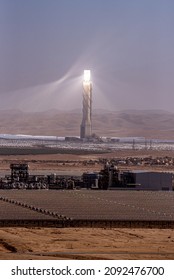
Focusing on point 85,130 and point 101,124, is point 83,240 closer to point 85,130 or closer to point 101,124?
point 85,130

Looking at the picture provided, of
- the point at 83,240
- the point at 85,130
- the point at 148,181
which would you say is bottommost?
the point at 83,240

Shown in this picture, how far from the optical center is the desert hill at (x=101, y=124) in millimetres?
166375

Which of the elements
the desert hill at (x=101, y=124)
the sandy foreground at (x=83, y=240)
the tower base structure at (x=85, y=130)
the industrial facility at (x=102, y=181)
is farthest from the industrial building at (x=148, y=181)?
the desert hill at (x=101, y=124)

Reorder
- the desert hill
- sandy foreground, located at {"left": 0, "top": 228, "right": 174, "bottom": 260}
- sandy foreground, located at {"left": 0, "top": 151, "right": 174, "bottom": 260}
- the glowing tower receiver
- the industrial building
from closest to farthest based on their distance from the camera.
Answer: sandy foreground, located at {"left": 0, "top": 151, "right": 174, "bottom": 260} < sandy foreground, located at {"left": 0, "top": 228, "right": 174, "bottom": 260} < the industrial building < the glowing tower receiver < the desert hill

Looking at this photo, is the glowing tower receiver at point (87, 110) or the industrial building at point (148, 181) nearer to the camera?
the industrial building at point (148, 181)

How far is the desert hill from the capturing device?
166375mm

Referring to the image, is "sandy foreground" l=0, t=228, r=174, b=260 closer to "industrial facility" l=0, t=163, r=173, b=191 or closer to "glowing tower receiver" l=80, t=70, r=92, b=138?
"industrial facility" l=0, t=163, r=173, b=191

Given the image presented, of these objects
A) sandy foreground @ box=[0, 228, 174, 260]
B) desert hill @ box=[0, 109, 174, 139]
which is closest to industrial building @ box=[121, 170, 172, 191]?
sandy foreground @ box=[0, 228, 174, 260]

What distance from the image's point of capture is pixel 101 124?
7013 inches

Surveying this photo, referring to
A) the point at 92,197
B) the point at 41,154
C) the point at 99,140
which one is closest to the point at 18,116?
the point at 99,140

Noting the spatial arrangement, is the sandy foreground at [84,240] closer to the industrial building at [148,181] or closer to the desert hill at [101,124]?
the industrial building at [148,181]

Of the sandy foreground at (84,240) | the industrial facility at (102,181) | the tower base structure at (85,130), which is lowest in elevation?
the sandy foreground at (84,240)

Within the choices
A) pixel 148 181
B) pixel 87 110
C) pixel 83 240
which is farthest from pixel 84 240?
pixel 87 110
